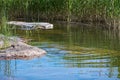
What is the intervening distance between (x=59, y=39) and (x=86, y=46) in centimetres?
178

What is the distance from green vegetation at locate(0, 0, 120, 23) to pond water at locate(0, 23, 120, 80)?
3087 millimetres

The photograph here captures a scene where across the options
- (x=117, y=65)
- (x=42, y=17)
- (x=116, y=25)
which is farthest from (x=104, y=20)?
(x=117, y=65)

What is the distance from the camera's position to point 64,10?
829 inches

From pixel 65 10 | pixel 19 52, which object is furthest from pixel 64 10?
pixel 19 52

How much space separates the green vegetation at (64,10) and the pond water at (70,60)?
122 inches

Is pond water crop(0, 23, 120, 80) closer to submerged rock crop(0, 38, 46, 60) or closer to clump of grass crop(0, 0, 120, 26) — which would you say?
submerged rock crop(0, 38, 46, 60)

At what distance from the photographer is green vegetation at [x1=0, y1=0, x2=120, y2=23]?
18562mm

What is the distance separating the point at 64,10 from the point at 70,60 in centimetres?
1116

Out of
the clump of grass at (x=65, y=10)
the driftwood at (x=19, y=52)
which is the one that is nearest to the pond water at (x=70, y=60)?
the driftwood at (x=19, y=52)

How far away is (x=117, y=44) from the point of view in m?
13.0

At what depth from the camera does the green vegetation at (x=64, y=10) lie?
18562 mm

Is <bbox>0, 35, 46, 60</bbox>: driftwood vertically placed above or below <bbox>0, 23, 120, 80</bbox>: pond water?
above

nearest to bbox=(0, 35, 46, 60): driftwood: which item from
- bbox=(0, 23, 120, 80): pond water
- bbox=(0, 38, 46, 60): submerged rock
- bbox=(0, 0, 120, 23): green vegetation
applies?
bbox=(0, 38, 46, 60): submerged rock

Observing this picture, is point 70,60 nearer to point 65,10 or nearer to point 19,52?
point 19,52
